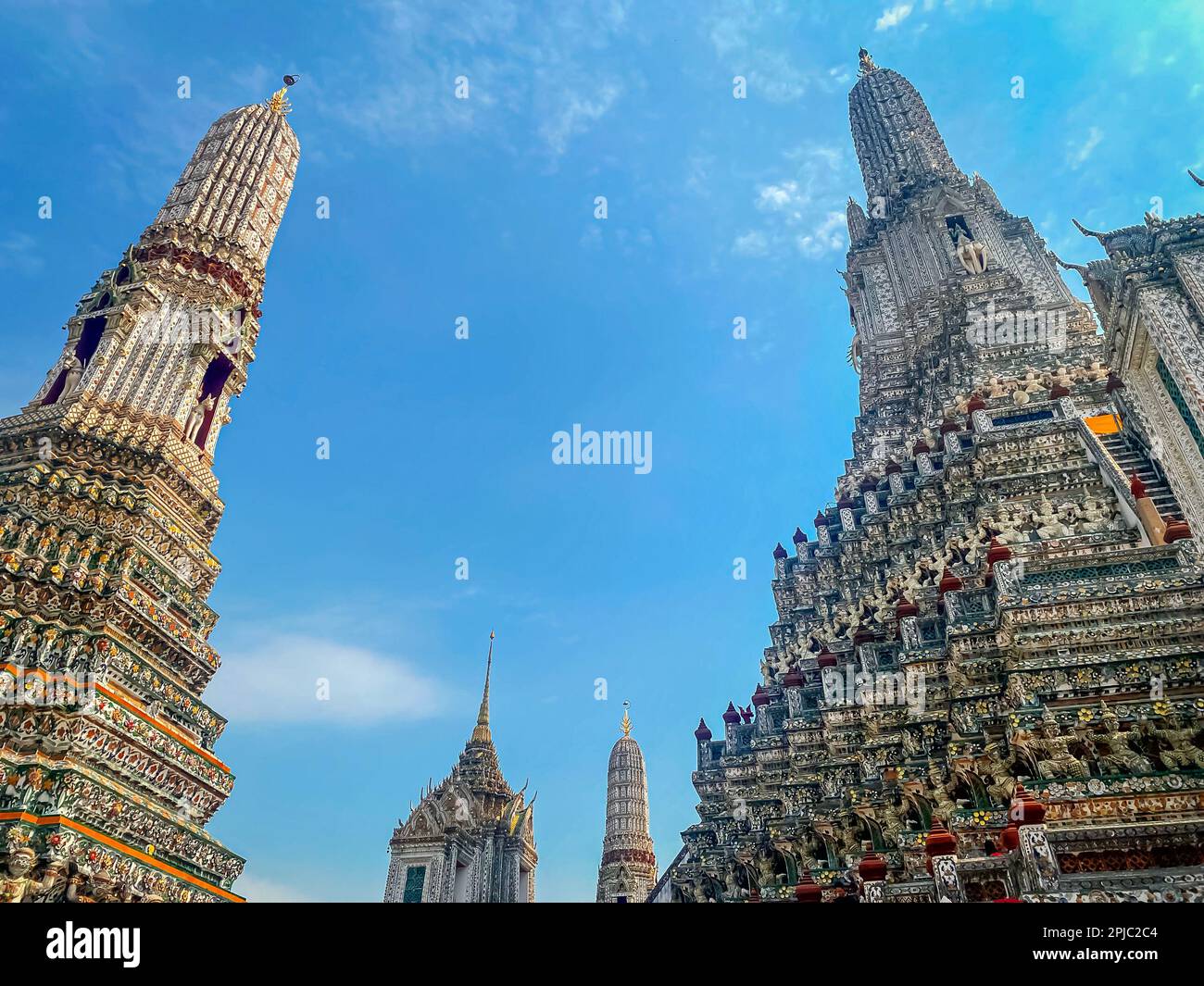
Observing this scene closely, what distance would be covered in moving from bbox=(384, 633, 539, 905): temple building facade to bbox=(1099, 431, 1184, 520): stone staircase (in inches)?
1398

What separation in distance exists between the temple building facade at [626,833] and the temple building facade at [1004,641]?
13849 mm

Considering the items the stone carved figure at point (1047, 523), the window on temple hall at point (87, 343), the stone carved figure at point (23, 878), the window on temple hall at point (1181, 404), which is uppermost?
the window on temple hall at point (87, 343)

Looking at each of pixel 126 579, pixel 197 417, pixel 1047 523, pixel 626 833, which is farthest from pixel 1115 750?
pixel 626 833

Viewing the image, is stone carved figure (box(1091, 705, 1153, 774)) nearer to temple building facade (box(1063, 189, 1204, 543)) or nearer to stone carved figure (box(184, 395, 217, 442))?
temple building facade (box(1063, 189, 1204, 543))

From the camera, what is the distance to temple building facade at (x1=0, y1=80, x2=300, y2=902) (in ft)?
46.7

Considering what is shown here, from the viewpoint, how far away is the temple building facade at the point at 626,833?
4991 centimetres

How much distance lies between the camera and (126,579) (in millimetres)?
17406

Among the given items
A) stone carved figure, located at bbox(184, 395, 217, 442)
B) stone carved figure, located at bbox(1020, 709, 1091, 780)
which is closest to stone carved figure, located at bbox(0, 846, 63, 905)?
stone carved figure, located at bbox(184, 395, 217, 442)

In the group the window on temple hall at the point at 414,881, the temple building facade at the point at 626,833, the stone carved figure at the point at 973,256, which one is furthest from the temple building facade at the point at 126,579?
the temple building facade at the point at 626,833

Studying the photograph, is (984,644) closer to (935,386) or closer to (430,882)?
(935,386)

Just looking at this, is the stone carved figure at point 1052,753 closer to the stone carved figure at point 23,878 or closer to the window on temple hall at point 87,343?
the stone carved figure at point 23,878

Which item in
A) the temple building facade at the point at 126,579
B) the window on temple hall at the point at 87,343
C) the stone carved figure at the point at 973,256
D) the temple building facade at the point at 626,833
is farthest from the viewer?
the temple building facade at the point at 626,833
